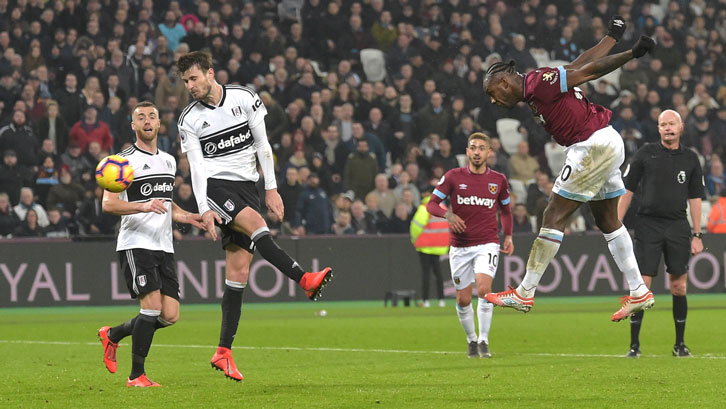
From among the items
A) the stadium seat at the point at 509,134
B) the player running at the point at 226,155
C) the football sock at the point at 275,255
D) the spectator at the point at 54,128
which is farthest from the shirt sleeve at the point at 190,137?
the stadium seat at the point at 509,134

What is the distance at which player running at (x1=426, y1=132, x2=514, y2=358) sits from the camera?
1241 centimetres

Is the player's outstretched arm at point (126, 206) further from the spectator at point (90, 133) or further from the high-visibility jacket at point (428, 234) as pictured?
the spectator at point (90, 133)

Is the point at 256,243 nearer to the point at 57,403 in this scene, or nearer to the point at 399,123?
the point at 57,403

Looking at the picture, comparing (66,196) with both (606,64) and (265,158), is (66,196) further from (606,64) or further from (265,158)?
(606,64)

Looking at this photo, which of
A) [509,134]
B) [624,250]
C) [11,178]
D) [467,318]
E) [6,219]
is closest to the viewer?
[624,250]

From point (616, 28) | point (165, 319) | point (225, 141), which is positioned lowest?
point (165, 319)

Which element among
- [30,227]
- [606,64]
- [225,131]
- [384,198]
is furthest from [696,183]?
[30,227]

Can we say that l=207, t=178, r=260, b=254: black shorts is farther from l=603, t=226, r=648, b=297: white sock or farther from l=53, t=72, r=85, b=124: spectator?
l=53, t=72, r=85, b=124: spectator

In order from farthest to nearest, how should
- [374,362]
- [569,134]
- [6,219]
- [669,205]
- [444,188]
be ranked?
[6,219] < [444,188] < [669,205] < [374,362] < [569,134]

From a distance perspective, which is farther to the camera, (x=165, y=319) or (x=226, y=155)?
(x=165, y=319)

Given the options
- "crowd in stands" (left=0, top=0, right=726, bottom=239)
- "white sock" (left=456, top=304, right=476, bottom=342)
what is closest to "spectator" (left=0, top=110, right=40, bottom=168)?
"crowd in stands" (left=0, top=0, right=726, bottom=239)

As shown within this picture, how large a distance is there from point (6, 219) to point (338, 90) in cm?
733

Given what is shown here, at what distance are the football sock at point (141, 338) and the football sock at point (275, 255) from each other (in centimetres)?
116

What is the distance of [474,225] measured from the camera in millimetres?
12609
